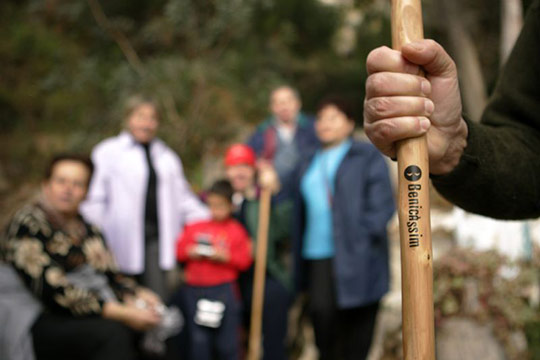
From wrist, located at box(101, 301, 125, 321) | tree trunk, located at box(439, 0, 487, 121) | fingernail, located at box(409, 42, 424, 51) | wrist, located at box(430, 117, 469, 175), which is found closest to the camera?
fingernail, located at box(409, 42, 424, 51)

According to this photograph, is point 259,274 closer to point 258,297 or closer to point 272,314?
point 258,297

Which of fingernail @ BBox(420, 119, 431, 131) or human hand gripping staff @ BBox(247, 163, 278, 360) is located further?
human hand gripping staff @ BBox(247, 163, 278, 360)

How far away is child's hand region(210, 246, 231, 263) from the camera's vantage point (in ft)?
10.6

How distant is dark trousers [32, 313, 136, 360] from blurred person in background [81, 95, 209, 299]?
747 mm

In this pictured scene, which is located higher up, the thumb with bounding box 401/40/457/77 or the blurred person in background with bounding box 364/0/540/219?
the thumb with bounding box 401/40/457/77

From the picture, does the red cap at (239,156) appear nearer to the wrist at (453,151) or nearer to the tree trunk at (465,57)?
the wrist at (453,151)

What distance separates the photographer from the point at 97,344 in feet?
8.87

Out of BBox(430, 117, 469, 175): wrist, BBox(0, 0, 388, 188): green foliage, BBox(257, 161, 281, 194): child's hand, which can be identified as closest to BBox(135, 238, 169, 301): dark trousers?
BBox(257, 161, 281, 194): child's hand

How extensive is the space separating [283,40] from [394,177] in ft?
7.41

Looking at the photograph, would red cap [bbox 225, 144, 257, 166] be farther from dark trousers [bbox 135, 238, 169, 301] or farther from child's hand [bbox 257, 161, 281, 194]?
dark trousers [bbox 135, 238, 169, 301]

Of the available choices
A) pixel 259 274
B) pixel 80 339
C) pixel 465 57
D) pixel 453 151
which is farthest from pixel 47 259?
pixel 465 57

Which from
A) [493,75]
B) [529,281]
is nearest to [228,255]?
[529,281]

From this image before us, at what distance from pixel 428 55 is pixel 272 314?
268 cm

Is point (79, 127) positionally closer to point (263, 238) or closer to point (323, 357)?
point (263, 238)
